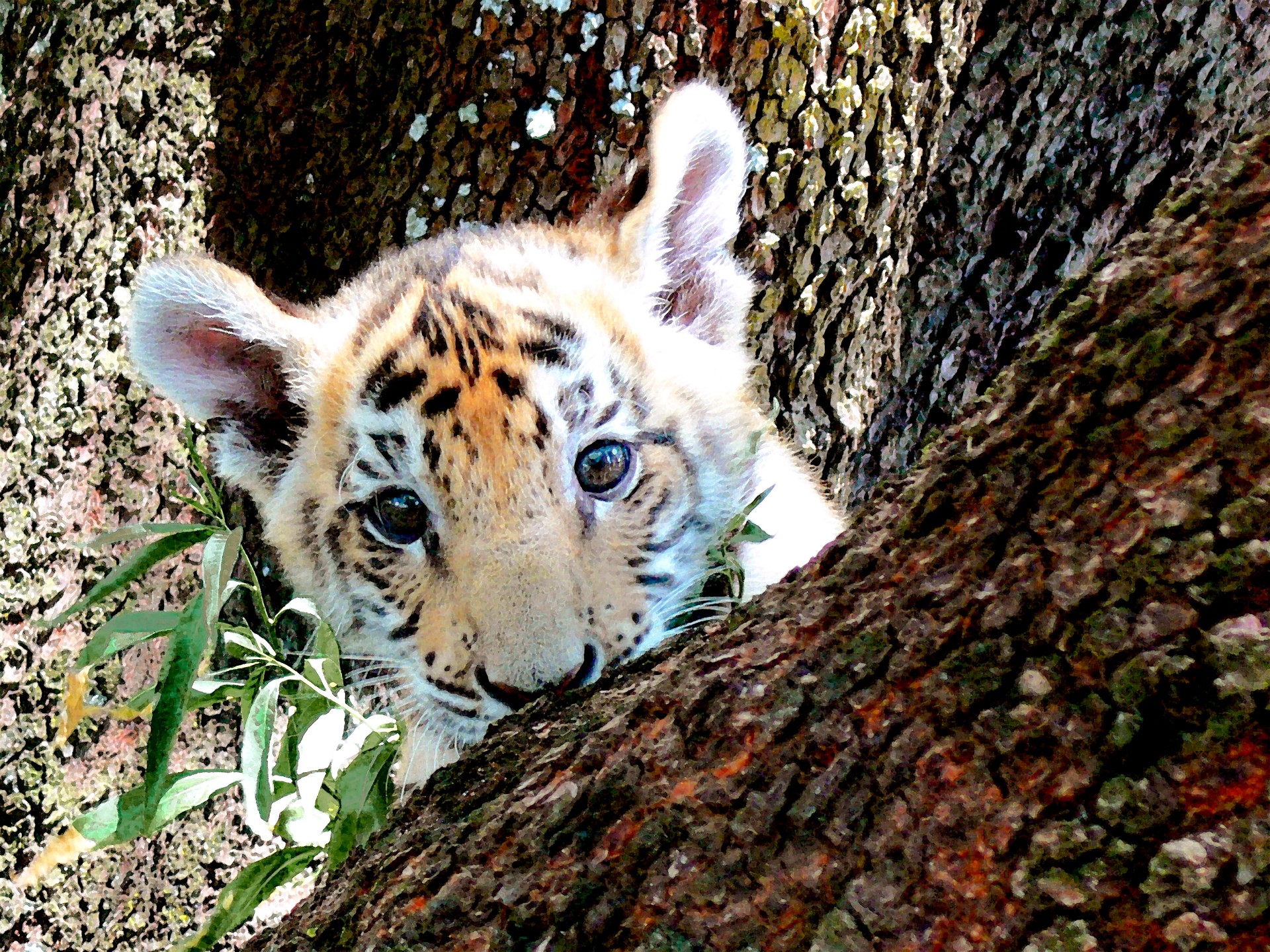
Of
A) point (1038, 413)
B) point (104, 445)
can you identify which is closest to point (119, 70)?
point (104, 445)

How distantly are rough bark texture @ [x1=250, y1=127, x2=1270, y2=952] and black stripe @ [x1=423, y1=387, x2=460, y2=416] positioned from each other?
778 millimetres

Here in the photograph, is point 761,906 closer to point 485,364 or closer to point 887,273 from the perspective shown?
point 485,364

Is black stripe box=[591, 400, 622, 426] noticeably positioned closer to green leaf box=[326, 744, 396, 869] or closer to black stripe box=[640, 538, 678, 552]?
black stripe box=[640, 538, 678, 552]

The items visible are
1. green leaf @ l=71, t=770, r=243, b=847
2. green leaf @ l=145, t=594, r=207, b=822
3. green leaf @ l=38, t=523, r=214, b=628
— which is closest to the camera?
green leaf @ l=145, t=594, r=207, b=822

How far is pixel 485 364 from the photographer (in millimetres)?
1647

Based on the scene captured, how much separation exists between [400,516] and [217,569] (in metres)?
0.29

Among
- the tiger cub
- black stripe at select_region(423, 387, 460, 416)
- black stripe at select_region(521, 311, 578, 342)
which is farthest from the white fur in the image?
black stripe at select_region(423, 387, 460, 416)

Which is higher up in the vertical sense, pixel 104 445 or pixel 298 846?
pixel 104 445

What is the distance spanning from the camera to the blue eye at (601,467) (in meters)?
1.63

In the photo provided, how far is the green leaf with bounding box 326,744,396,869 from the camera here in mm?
1373

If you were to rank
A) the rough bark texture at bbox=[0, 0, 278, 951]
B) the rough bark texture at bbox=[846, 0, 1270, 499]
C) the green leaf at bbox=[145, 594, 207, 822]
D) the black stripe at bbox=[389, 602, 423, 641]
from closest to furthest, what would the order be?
the green leaf at bbox=[145, 594, 207, 822] → the black stripe at bbox=[389, 602, 423, 641] → the rough bark texture at bbox=[0, 0, 278, 951] → the rough bark texture at bbox=[846, 0, 1270, 499]

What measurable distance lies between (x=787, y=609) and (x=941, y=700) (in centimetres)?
19

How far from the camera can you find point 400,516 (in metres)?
1.67

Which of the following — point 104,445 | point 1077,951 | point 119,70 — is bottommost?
point 1077,951
